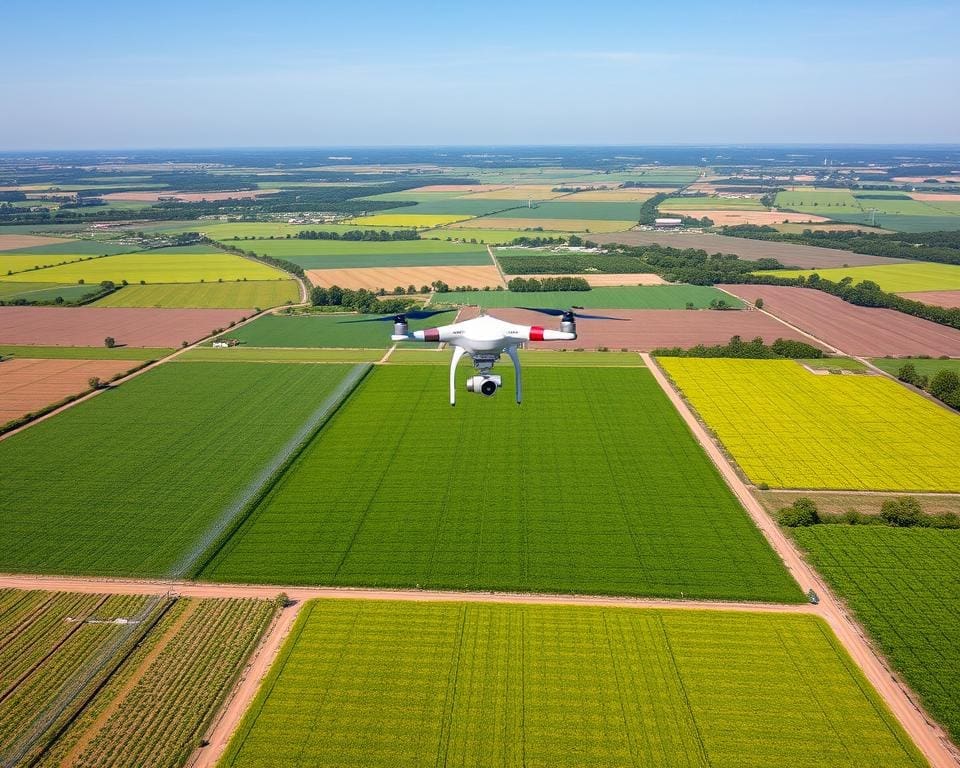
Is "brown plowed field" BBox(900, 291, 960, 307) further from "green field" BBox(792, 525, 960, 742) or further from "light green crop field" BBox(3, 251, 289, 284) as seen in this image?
"light green crop field" BBox(3, 251, 289, 284)

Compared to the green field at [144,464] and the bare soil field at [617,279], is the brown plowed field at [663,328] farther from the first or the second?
the green field at [144,464]

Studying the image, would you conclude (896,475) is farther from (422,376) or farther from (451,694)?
(422,376)

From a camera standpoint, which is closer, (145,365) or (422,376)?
(422,376)

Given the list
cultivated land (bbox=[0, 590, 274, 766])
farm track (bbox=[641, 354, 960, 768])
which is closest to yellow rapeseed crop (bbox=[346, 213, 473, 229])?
farm track (bbox=[641, 354, 960, 768])

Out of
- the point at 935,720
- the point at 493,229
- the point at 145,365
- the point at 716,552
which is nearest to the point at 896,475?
the point at 716,552

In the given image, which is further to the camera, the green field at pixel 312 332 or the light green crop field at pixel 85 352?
the green field at pixel 312 332

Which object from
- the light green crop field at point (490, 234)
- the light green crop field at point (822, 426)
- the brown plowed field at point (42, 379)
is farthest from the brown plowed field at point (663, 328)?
the light green crop field at point (490, 234)
